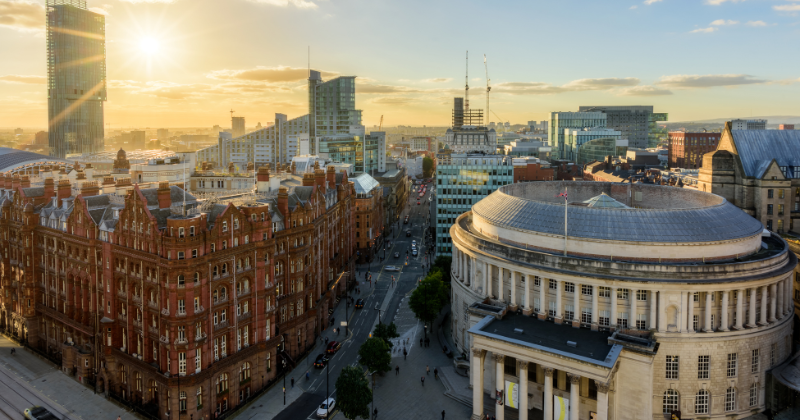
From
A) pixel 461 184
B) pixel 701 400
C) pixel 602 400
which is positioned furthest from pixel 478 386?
pixel 461 184

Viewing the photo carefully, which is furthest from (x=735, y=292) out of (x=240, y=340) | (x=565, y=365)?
(x=240, y=340)

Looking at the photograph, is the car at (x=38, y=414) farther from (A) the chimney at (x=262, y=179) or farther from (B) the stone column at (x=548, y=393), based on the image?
(B) the stone column at (x=548, y=393)

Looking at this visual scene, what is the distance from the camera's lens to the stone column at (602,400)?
68938 mm

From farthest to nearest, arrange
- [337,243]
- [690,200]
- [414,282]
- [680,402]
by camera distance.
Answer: [414,282] < [337,243] < [690,200] < [680,402]

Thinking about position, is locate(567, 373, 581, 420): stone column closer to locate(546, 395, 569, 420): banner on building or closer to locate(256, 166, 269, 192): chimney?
locate(546, 395, 569, 420): banner on building

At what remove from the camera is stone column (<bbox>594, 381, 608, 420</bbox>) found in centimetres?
6894

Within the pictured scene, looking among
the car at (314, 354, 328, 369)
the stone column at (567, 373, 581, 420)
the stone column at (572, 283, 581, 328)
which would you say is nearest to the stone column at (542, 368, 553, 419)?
the stone column at (567, 373, 581, 420)

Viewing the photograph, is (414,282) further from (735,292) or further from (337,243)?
(735,292)

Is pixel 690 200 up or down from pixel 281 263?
up

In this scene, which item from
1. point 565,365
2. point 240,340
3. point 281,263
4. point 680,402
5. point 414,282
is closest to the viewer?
point 565,365

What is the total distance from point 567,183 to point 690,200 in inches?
1191

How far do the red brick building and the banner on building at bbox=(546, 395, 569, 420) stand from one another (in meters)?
44.3

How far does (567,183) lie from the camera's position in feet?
458

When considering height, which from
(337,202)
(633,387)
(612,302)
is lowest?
(633,387)
